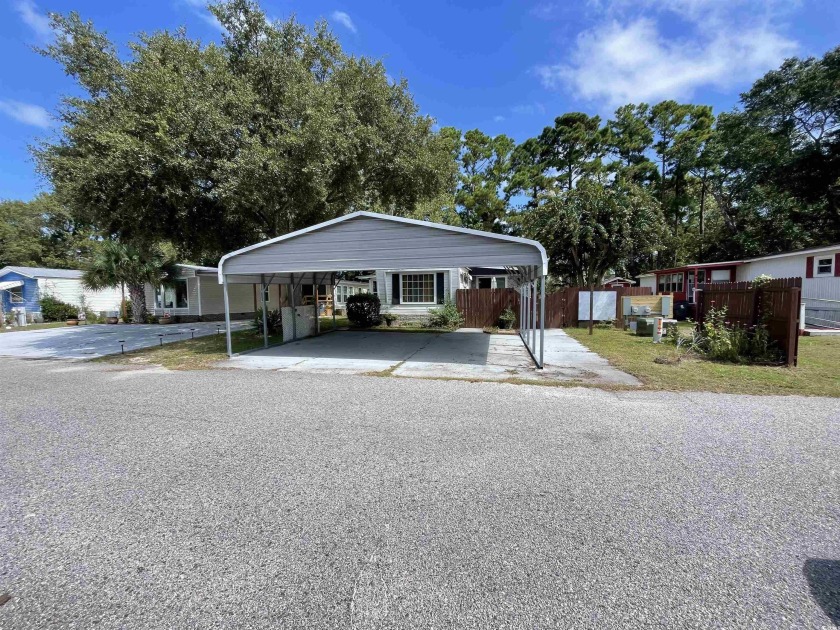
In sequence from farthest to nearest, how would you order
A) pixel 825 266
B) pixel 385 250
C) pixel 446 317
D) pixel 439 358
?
1. pixel 825 266
2. pixel 446 317
3. pixel 439 358
4. pixel 385 250

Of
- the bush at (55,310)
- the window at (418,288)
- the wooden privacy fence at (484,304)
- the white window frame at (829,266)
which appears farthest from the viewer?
the bush at (55,310)

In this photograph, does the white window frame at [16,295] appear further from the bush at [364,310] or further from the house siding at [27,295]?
the bush at [364,310]

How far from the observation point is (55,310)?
71.6 feet

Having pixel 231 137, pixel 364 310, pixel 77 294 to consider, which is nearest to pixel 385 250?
pixel 231 137

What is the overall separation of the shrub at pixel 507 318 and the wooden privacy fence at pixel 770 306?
6399 millimetres

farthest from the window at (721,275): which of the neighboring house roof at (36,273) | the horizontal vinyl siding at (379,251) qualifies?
the neighboring house roof at (36,273)

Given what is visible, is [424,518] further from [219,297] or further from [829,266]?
[219,297]

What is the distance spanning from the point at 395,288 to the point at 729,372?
11901 millimetres

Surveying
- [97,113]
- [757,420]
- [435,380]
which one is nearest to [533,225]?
[435,380]

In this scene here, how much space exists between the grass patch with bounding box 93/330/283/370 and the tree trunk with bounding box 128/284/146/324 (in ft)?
33.1

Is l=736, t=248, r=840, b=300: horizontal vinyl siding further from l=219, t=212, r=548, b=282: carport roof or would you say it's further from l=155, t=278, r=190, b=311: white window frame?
l=155, t=278, r=190, b=311: white window frame

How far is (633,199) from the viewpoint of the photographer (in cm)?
1672

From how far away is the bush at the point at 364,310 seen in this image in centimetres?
1598

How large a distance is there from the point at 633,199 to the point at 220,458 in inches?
730
